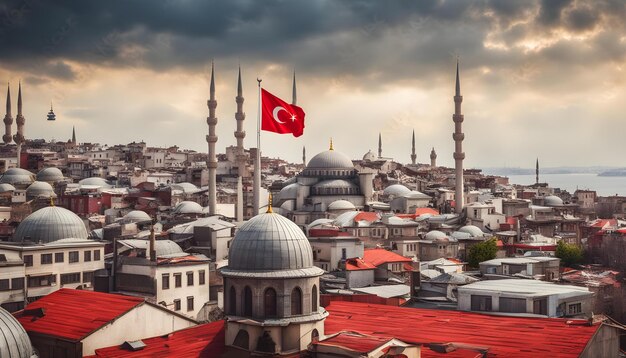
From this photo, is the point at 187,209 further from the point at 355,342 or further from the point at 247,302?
the point at 355,342

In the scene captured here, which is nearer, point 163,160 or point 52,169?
point 52,169

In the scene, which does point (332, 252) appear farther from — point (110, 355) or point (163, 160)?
point (163, 160)

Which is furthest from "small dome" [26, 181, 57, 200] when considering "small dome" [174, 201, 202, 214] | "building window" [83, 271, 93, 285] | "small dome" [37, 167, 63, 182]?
"building window" [83, 271, 93, 285]

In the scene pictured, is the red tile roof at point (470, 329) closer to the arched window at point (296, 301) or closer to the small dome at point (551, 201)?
the arched window at point (296, 301)

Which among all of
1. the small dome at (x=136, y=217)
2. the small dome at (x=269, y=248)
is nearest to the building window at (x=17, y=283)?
the small dome at (x=269, y=248)

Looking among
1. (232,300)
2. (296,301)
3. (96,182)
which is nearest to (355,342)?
(296,301)

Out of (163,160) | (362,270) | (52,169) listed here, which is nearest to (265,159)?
(163,160)

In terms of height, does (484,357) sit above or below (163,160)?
below
